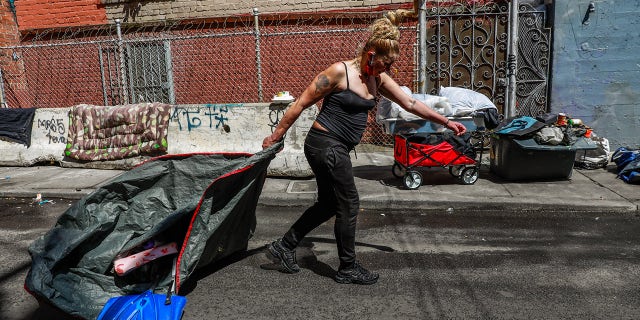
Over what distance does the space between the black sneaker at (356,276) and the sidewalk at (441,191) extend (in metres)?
2.45

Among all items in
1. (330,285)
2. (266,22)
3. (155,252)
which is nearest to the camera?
(155,252)

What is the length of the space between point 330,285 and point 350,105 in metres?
1.45

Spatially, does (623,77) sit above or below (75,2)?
below

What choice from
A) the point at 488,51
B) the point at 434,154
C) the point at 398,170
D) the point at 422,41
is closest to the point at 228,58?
the point at 422,41

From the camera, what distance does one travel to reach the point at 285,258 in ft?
14.2

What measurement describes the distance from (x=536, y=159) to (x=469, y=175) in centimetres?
98

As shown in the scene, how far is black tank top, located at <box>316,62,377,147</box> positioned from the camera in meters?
3.86

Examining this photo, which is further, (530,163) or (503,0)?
(503,0)

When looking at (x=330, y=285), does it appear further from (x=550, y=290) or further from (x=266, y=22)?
(x=266, y=22)

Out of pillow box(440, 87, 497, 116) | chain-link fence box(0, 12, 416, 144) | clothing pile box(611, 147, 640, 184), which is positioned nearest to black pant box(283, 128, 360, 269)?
pillow box(440, 87, 497, 116)

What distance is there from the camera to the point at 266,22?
10.4 meters

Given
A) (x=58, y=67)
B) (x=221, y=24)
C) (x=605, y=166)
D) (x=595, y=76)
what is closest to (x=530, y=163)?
(x=605, y=166)

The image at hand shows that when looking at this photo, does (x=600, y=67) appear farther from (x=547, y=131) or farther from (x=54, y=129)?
(x=54, y=129)

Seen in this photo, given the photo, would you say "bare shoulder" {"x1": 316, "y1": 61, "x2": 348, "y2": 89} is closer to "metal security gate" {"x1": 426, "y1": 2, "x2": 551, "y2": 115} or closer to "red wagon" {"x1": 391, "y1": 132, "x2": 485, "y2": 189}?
"red wagon" {"x1": 391, "y1": 132, "x2": 485, "y2": 189}
